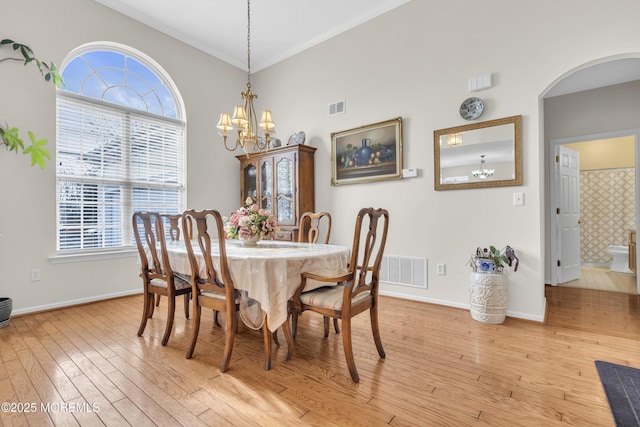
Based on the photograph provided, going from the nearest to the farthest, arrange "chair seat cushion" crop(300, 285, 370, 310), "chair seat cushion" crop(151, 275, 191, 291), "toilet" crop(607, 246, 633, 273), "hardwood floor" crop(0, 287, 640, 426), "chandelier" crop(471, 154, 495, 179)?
"hardwood floor" crop(0, 287, 640, 426)
"chair seat cushion" crop(300, 285, 370, 310)
"chair seat cushion" crop(151, 275, 191, 291)
"chandelier" crop(471, 154, 495, 179)
"toilet" crop(607, 246, 633, 273)

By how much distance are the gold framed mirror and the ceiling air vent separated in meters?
1.36

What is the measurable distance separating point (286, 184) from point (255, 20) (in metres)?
2.15

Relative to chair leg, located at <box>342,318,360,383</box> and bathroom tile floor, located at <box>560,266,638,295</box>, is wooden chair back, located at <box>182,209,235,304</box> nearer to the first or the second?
chair leg, located at <box>342,318,360,383</box>

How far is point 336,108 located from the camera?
4152 mm

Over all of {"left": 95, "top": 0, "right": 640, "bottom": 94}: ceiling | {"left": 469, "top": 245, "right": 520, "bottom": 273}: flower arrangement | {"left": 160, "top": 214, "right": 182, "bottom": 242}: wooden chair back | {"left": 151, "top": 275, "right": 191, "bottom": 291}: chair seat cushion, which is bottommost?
{"left": 151, "top": 275, "right": 191, "bottom": 291}: chair seat cushion

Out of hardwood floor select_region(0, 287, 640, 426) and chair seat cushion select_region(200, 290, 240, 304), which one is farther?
chair seat cushion select_region(200, 290, 240, 304)

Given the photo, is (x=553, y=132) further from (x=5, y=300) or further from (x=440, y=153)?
(x=5, y=300)

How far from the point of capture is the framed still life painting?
142 inches

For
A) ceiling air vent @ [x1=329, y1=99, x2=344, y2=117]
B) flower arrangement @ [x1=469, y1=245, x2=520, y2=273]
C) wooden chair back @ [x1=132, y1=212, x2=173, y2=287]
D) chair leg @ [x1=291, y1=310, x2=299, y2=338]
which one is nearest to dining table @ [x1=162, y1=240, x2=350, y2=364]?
chair leg @ [x1=291, y1=310, x2=299, y2=338]

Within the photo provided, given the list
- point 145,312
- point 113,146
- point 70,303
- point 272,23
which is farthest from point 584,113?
point 70,303

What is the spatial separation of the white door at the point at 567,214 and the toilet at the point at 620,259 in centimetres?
139

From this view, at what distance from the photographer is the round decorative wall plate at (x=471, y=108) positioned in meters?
3.04

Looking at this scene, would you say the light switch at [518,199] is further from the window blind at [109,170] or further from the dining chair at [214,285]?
the window blind at [109,170]

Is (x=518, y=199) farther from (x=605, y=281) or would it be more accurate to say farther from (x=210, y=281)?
(x=605, y=281)
